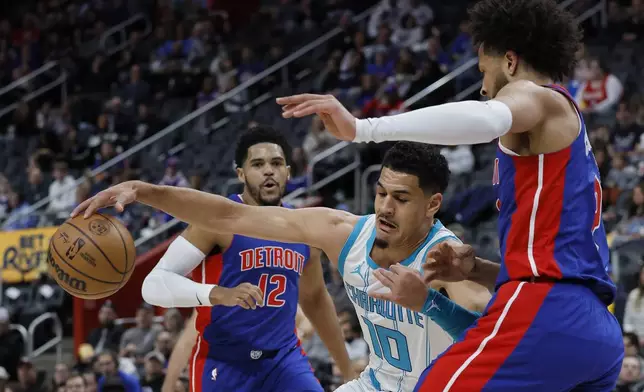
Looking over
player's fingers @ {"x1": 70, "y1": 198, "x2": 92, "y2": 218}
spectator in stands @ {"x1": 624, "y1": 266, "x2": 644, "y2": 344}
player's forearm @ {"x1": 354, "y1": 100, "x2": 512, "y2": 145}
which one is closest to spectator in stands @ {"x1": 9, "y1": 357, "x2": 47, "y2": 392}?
spectator in stands @ {"x1": 624, "y1": 266, "x2": 644, "y2": 344}

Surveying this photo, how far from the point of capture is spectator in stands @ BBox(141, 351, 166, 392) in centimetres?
970

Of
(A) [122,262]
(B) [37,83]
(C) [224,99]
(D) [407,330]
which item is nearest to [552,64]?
(D) [407,330]

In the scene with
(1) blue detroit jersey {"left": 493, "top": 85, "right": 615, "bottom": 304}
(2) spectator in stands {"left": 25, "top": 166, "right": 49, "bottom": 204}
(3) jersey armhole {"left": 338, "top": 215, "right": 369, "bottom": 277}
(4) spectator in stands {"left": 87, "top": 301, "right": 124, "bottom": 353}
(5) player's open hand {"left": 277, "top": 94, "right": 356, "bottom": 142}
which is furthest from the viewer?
(2) spectator in stands {"left": 25, "top": 166, "right": 49, "bottom": 204}

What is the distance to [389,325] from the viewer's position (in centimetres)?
445

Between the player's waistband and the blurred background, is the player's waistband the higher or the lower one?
the lower one

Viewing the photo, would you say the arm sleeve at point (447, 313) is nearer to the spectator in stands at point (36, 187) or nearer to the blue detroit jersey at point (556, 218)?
the blue detroit jersey at point (556, 218)

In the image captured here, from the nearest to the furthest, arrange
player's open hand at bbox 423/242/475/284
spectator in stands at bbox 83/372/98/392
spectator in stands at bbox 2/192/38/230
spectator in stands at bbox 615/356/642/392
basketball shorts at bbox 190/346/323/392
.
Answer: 1. player's open hand at bbox 423/242/475/284
2. basketball shorts at bbox 190/346/323/392
3. spectator in stands at bbox 615/356/642/392
4. spectator in stands at bbox 83/372/98/392
5. spectator in stands at bbox 2/192/38/230

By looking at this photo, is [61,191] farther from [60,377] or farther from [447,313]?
[447,313]

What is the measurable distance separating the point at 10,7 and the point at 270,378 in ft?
61.9

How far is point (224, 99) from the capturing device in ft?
52.1

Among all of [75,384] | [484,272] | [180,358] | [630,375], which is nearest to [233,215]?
[484,272]

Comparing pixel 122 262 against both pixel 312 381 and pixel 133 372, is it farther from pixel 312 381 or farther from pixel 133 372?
pixel 133 372

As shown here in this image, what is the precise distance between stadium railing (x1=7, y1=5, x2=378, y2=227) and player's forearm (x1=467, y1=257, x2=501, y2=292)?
1093 cm

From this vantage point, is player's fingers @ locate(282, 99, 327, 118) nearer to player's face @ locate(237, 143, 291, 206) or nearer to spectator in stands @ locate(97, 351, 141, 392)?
player's face @ locate(237, 143, 291, 206)
